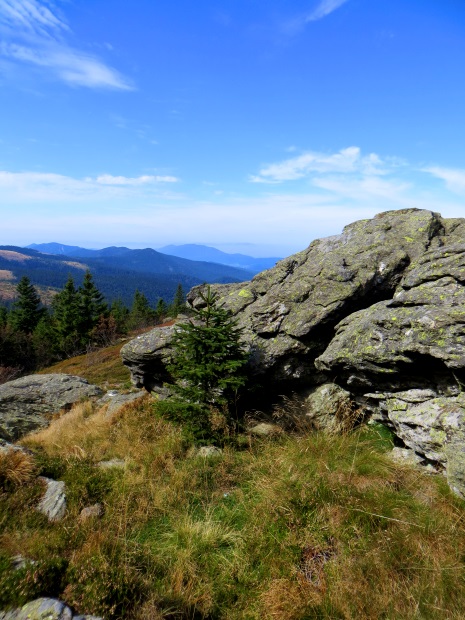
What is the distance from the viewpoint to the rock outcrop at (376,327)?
277 inches

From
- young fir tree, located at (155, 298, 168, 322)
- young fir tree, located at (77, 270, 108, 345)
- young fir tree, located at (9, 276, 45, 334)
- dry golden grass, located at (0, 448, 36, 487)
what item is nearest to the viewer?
dry golden grass, located at (0, 448, 36, 487)

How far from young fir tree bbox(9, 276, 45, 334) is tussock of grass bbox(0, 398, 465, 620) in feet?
224

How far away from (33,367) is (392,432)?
6221 cm

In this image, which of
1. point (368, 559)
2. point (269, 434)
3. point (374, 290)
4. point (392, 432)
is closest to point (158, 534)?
point (368, 559)

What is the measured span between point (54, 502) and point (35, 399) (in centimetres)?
1343

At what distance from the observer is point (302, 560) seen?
→ 4.79 metres

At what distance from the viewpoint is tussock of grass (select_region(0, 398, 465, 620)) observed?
13.2 feet

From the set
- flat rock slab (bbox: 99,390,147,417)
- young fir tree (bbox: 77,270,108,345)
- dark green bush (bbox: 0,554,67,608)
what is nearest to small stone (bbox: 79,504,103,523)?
dark green bush (bbox: 0,554,67,608)

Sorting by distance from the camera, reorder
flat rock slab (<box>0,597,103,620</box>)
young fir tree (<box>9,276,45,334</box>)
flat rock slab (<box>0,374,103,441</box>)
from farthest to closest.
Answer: young fir tree (<box>9,276,45,334</box>) → flat rock slab (<box>0,374,103,441</box>) → flat rock slab (<box>0,597,103,620</box>)

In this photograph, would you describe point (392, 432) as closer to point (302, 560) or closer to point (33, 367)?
point (302, 560)

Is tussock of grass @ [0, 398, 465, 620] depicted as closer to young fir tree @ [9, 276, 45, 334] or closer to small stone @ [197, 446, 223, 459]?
small stone @ [197, 446, 223, 459]

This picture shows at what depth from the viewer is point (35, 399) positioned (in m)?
17.5

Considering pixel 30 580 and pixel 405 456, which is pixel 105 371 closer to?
pixel 405 456

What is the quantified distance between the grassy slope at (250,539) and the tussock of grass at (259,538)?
20 mm
